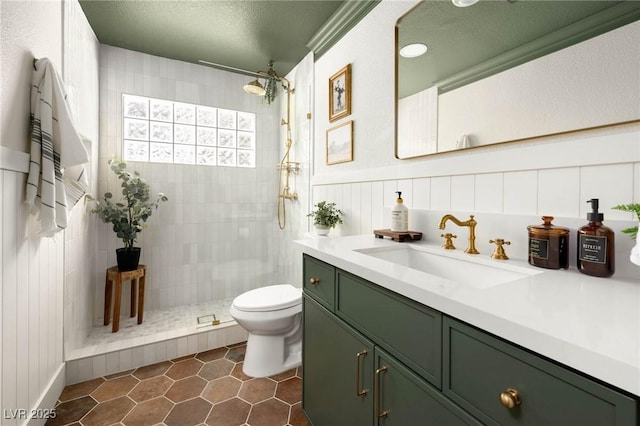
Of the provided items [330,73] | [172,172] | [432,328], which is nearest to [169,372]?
[172,172]

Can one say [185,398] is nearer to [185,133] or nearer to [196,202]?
[196,202]

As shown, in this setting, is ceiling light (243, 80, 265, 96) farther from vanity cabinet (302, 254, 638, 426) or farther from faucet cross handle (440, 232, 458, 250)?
faucet cross handle (440, 232, 458, 250)

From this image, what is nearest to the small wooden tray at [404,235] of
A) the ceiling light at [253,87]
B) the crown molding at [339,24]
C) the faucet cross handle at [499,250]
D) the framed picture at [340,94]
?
the faucet cross handle at [499,250]

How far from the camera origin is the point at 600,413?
17.3 inches

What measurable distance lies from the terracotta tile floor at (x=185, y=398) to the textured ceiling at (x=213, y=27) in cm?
255

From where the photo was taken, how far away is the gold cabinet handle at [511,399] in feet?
1.77

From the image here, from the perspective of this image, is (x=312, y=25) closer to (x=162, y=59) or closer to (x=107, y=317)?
(x=162, y=59)

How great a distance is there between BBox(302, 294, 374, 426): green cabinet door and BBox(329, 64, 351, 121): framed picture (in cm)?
137

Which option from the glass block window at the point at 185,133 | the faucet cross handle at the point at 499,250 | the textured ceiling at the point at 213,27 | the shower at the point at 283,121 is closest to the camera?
the faucet cross handle at the point at 499,250

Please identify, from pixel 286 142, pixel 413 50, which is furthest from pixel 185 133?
pixel 413 50

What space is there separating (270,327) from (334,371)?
0.80 m

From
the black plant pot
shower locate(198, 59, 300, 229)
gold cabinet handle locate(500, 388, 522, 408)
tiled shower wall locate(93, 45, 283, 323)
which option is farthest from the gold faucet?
the black plant pot

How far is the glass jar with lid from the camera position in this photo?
2.91 ft

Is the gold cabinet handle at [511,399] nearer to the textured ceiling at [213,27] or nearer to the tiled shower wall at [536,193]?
the tiled shower wall at [536,193]
